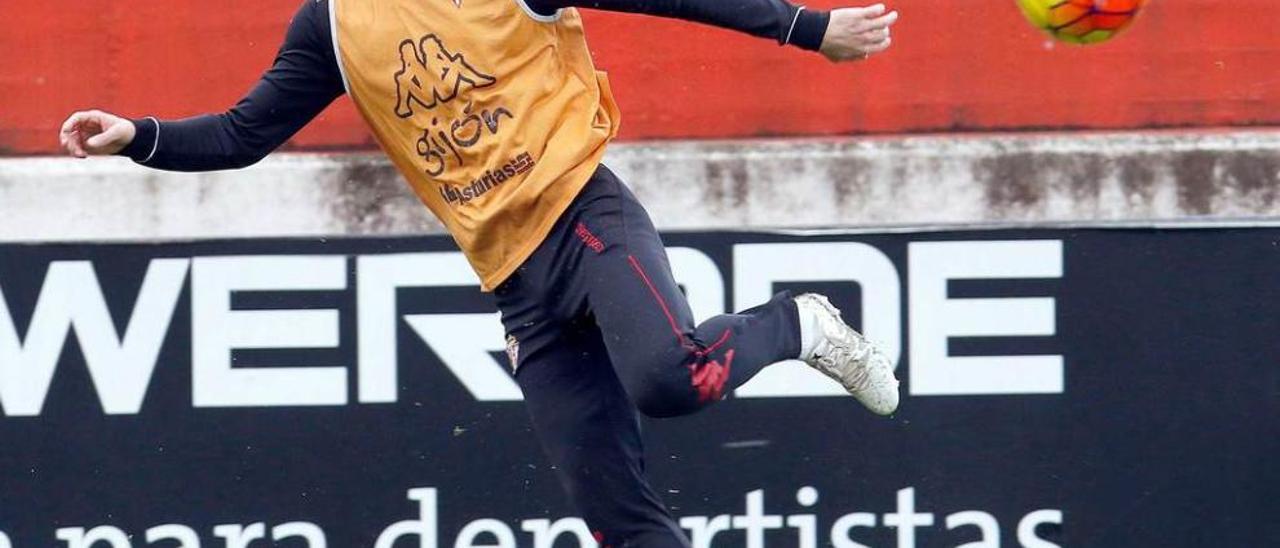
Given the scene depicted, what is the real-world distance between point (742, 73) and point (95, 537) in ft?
7.67

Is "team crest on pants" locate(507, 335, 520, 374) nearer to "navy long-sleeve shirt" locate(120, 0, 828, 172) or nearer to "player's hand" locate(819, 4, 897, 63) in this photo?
"navy long-sleeve shirt" locate(120, 0, 828, 172)

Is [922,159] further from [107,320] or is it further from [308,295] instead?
[107,320]

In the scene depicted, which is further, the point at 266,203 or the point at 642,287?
the point at 266,203

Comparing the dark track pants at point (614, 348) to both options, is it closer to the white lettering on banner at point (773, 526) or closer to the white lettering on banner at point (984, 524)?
the white lettering on banner at point (773, 526)

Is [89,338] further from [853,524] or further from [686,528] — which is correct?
[853,524]

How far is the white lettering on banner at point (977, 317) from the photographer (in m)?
5.21

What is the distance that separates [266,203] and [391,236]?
0.40m

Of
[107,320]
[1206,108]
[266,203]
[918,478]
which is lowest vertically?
[918,478]

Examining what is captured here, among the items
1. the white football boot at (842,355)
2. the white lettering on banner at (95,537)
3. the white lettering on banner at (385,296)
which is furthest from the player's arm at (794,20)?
the white lettering on banner at (95,537)

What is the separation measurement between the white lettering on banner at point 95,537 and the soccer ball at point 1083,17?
9.84 feet

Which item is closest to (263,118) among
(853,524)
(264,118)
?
(264,118)

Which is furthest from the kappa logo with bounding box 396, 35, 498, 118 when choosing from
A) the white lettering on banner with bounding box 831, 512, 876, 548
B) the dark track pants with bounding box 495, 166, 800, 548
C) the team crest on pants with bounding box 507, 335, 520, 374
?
the white lettering on banner with bounding box 831, 512, 876, 548

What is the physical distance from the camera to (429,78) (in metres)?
3.96

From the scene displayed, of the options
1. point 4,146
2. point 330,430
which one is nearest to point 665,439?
point 330,430
